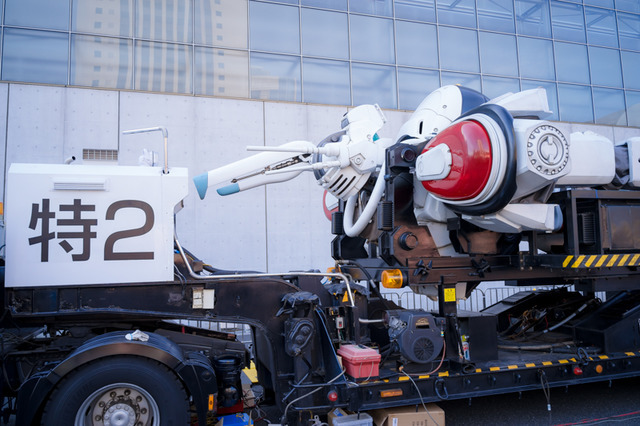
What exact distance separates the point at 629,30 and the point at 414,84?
25.5 ft

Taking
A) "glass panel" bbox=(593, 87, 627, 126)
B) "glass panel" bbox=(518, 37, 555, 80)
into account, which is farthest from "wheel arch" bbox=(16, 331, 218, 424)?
"glass panel" bbox=(593, 87, 627, 126)

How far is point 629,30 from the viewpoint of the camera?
14.5 meters

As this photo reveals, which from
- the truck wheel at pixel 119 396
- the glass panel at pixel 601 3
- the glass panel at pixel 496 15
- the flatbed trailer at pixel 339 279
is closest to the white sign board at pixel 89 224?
the flatbed trailer at pixel 339 279

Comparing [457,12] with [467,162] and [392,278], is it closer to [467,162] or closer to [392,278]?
[467,162]

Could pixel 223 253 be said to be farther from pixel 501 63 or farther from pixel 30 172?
pixel 501 63

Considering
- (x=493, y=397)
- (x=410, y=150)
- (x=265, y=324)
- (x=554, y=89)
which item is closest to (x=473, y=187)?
(x=410, y=150)

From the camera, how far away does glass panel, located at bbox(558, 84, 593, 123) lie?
13516 millimetres

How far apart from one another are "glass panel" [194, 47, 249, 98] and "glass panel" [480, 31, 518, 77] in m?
6.71

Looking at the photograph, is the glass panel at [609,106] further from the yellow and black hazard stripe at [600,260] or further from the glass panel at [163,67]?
the glass panel at [163,67]

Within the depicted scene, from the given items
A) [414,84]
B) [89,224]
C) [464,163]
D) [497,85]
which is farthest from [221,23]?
[464,163]

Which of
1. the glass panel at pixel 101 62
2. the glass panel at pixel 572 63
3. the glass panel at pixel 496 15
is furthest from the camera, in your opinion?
the glass panel at pixel 572 63

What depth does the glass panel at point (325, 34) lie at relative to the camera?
38.2ft

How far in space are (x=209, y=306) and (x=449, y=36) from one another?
448 inches

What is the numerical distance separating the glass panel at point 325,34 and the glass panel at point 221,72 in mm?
1666
